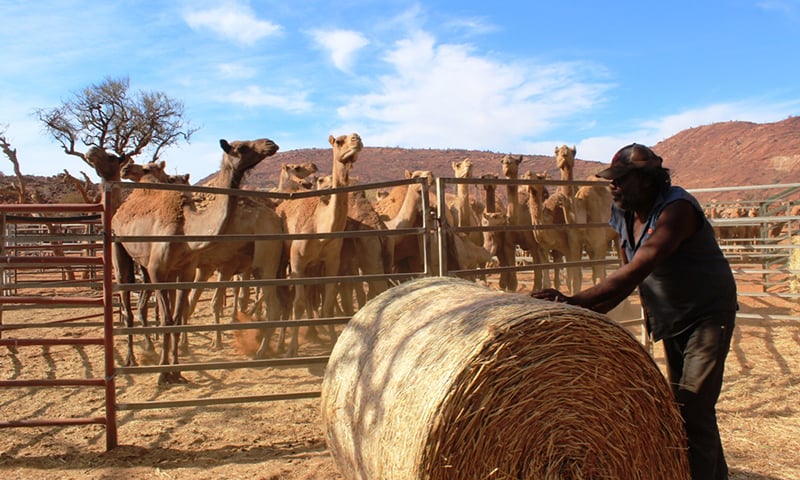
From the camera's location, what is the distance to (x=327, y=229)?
7.69 m

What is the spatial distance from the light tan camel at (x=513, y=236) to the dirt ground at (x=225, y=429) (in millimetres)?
4198

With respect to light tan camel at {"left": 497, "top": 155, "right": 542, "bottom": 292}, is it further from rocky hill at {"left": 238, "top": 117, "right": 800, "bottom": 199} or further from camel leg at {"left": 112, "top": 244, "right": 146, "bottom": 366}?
rocky hill at {"left": 238, "top": 117, "right": 800, "bottom": 199}

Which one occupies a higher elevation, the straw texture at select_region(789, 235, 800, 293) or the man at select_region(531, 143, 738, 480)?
the man at select_region(531, 143, 738, 480)

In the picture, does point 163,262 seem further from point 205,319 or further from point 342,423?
point 342,423

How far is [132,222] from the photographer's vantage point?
845cm

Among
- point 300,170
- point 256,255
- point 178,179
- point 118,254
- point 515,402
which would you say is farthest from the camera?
point 300,170

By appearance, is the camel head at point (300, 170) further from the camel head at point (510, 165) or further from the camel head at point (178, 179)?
the camel head at point (510, 165)

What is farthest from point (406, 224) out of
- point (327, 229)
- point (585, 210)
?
point (585, 210)

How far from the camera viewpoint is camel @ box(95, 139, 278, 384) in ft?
22.7

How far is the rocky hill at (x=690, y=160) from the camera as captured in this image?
56281 millimetres

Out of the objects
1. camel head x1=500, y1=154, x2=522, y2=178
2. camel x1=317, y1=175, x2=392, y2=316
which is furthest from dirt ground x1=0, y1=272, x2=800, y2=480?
camel head x1=500, y1=154, x2=522, y2=178

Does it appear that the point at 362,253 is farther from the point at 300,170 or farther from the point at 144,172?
the point at 300,170

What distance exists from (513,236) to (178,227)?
829 centimetres

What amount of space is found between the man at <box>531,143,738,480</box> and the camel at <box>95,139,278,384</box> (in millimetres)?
5108
